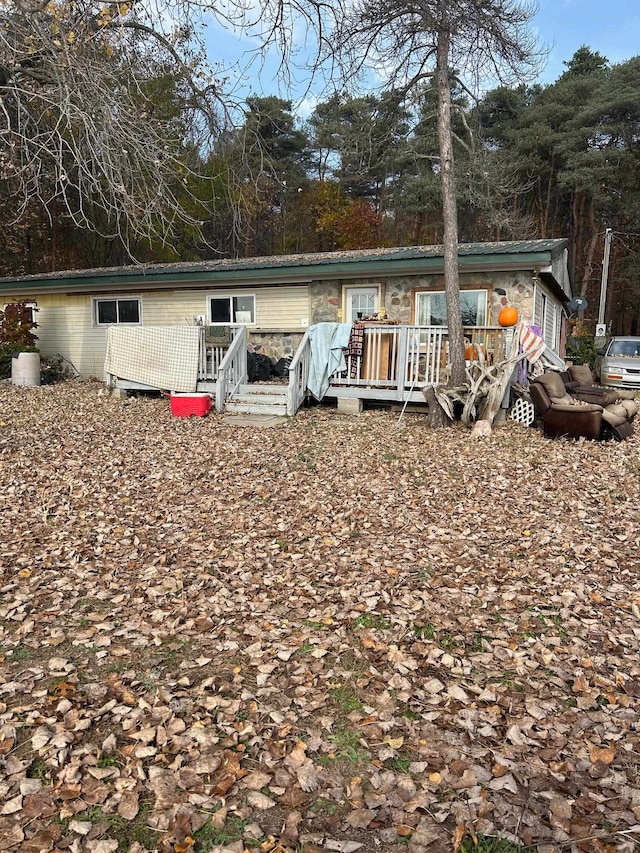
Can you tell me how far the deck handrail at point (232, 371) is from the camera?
9.97m

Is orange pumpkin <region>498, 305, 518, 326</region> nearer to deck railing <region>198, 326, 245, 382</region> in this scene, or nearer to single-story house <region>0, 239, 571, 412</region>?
single-story house <region>0, 239, 571, 412</region>

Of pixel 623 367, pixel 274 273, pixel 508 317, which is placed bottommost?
pixel 623 367

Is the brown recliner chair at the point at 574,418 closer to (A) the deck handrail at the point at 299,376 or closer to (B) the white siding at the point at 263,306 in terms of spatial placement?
(A) the deck handrail at the point at 299,376

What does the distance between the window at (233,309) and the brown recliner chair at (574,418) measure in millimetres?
7042

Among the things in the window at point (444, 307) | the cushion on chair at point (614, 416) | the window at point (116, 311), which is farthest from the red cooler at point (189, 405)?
the cushion on chair at point (614, 416)

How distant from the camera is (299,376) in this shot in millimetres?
10047

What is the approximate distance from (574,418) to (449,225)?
12.5ft

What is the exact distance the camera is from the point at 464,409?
8766mm

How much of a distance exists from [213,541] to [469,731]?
265 cm

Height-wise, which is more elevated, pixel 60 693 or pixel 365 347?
pixel 365 347

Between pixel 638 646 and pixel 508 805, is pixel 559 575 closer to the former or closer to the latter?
pixel 638 646

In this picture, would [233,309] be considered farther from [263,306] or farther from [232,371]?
[232,371]


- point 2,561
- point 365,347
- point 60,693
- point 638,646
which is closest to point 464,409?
point 365,347

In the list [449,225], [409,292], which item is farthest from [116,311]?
[449,225]
